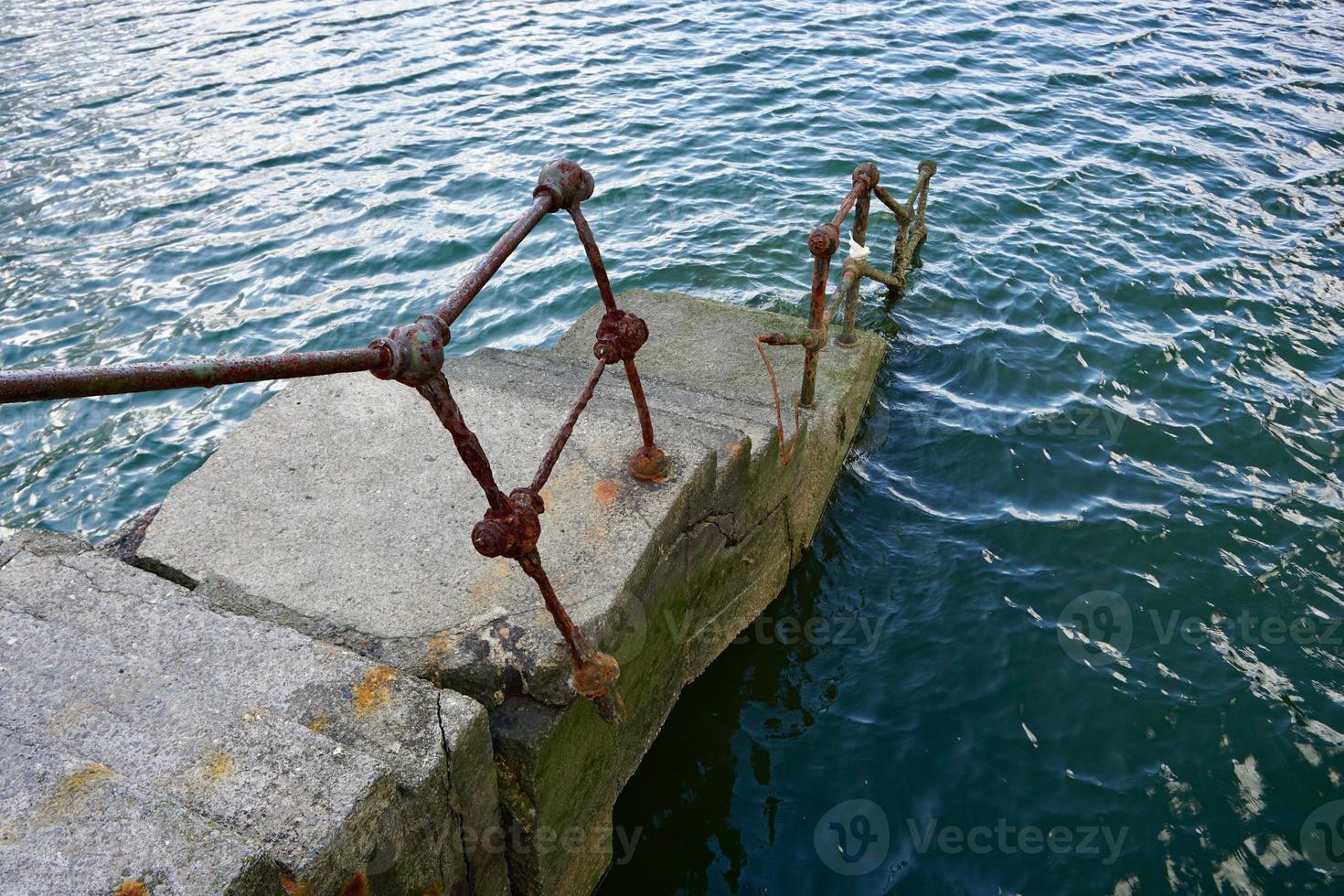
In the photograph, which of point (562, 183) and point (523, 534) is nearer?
point (523, 534)

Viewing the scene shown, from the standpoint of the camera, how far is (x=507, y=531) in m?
2.57

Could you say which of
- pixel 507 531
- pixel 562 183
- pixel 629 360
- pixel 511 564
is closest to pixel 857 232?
pixel 629 360

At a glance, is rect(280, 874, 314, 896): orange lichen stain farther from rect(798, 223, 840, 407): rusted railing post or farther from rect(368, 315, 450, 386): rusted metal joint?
rect(798, 223, 840, 407): rusted railing post

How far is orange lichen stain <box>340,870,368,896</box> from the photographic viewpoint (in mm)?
2328

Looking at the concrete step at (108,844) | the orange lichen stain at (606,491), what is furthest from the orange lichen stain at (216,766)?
the orange lichen stain at (606,491)

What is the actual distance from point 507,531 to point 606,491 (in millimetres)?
997

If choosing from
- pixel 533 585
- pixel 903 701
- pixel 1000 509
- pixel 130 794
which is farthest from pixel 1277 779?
pixel 130 794

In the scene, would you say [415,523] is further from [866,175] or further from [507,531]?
[866,175]

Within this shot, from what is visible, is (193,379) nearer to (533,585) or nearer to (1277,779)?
(533,585)

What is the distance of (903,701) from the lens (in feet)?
14.7

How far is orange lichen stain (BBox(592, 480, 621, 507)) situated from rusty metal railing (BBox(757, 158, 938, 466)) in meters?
0.89

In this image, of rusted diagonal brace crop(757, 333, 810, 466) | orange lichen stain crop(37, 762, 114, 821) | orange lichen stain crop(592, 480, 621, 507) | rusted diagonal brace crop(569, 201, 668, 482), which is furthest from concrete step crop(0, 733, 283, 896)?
rusted diagonal brace crop(757, 333, 810, 466)

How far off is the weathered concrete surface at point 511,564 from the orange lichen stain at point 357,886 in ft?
2.01

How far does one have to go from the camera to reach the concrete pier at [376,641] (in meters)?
2.31
